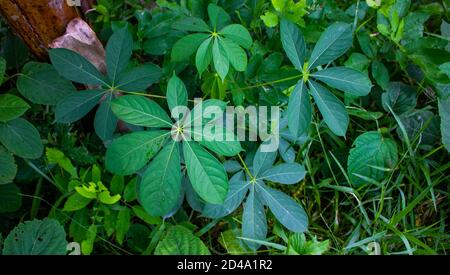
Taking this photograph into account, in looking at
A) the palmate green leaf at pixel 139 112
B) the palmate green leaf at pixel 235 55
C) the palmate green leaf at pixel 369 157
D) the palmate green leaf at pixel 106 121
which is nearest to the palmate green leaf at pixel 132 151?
the palmate green leaf at pixel 139 112

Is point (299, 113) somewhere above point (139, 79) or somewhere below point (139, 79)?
below

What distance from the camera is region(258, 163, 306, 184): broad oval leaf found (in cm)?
125

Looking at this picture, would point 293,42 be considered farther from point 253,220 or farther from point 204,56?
point 253,220

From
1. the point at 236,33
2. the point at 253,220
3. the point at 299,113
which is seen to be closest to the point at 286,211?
the point at 253,220

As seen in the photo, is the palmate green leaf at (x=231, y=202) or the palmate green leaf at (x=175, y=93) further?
the palmate green leaf at (x=231, y=202)

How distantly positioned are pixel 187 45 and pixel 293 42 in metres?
0.29

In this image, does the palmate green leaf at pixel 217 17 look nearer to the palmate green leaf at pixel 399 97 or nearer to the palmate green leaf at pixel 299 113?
the palmate green leaf at pixel 299 113

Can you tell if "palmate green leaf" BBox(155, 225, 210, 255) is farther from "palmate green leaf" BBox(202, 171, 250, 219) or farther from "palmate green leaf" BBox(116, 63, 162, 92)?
"palmate green leaf" BBox(116, 63, 162, 92)

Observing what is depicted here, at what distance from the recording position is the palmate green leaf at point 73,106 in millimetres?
1170

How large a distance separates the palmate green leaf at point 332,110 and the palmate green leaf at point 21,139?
775mm

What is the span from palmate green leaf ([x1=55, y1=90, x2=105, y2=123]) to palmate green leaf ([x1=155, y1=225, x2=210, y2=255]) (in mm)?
409

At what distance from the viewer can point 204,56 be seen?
1.17m

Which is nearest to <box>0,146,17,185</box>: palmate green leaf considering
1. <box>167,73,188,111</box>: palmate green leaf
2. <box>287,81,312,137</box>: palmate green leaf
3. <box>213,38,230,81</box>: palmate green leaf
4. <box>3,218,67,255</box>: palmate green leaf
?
<box>3,218,67,255</box>: palmate green leaf
